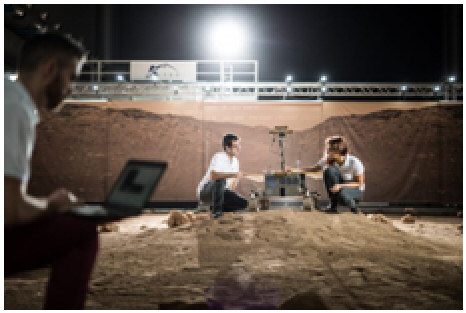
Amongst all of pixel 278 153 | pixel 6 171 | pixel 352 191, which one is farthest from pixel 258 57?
pixel 6 171

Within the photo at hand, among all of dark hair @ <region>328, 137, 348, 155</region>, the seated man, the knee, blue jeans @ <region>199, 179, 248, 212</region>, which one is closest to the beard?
the seated man

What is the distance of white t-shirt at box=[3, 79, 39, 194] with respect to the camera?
1.10m

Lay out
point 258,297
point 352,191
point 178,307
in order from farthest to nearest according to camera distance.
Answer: point 352,191 < point 258,297 < point 178,307

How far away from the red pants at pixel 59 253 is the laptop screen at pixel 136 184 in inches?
6.3

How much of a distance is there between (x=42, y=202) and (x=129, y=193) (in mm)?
360

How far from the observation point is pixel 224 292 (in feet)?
7.46

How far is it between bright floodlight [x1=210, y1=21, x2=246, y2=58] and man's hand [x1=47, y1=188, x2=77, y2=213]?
930 cm

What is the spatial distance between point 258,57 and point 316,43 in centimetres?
204

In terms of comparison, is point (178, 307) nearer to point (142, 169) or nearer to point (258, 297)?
point (258, 297)

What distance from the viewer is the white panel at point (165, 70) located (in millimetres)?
9000

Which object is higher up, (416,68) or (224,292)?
(416,68)

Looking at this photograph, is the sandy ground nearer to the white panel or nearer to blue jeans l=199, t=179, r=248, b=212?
blue jeans l=199, t=179, r=248, b=212

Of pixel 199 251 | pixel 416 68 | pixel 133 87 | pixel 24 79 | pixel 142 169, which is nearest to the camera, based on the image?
pixel 24 79

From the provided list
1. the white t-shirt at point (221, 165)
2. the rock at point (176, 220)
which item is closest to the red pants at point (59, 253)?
the white t-shirt at point (221, 165)
